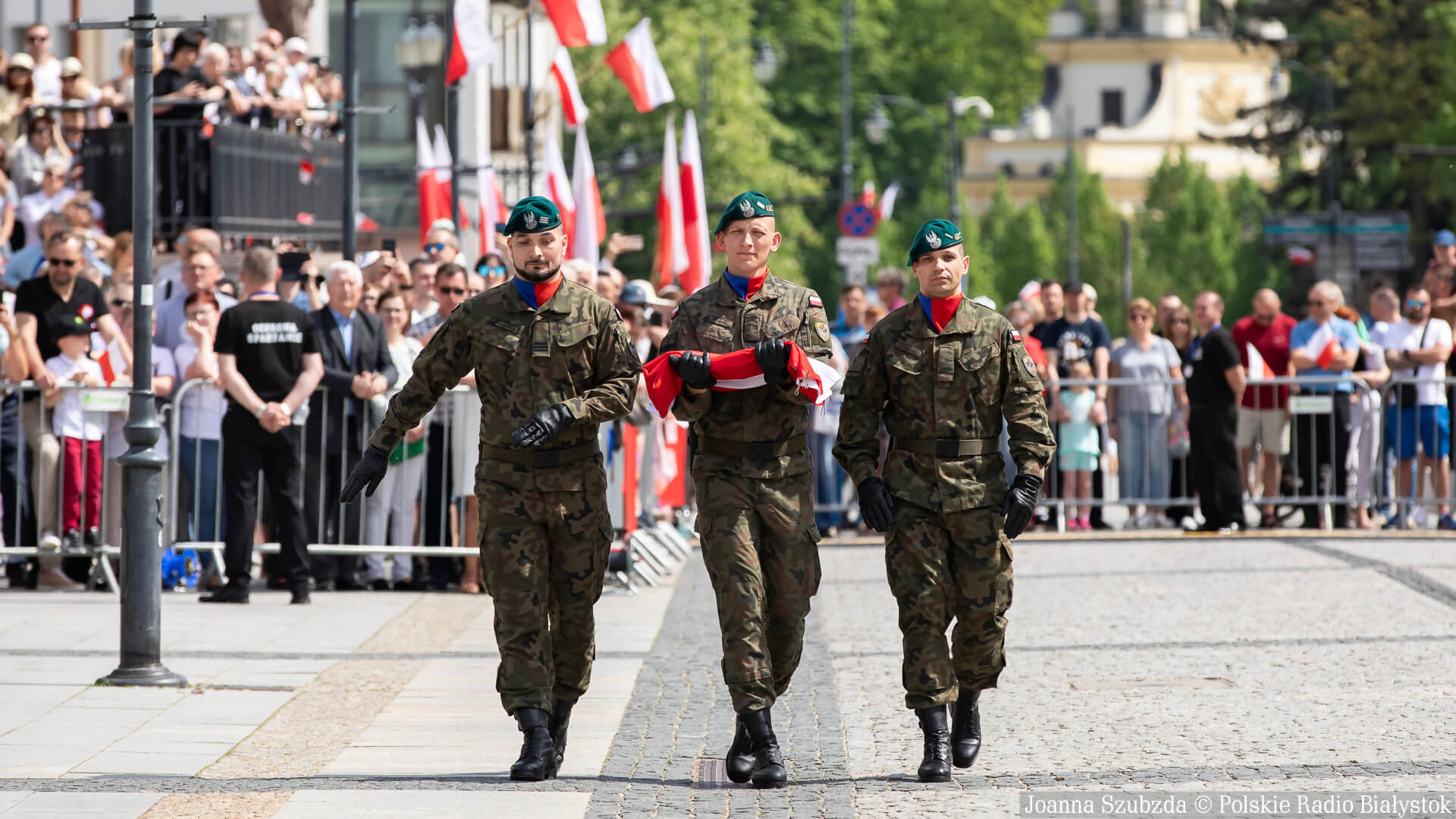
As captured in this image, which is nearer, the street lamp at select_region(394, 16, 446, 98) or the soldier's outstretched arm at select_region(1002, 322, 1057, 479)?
the soldier's outstretched arm at select_region(1002, 322, 1057, 479)

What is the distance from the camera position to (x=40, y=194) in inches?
658

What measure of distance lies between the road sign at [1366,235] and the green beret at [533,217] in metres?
34.3

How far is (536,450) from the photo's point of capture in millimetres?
7469

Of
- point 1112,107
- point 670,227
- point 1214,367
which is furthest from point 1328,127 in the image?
point 1112,107

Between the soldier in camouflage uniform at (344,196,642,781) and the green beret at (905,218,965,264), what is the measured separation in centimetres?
105

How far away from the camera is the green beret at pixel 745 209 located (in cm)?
741

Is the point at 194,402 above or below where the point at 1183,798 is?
above

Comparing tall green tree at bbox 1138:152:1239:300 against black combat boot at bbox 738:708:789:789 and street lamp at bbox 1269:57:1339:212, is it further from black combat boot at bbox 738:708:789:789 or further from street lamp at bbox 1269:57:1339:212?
black combat boot at bbox 738:708:789:789

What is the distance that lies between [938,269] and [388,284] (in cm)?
717

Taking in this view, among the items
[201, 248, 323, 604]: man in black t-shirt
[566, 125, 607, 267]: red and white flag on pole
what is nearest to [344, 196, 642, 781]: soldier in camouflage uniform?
[201, 248, 323, 604]: man in black t-shirt

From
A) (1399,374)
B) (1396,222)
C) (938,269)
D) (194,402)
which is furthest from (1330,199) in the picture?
(938,269)

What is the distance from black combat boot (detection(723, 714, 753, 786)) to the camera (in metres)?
7.27

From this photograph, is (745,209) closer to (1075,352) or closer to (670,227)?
(1075,352)

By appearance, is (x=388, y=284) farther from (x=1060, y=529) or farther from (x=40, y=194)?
(x=1060, y=529)
